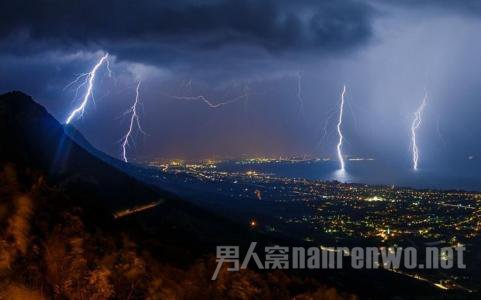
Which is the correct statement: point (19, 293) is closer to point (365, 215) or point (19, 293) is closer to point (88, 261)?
point (88, 261)

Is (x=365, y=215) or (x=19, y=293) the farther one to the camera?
(x=365, y=215)

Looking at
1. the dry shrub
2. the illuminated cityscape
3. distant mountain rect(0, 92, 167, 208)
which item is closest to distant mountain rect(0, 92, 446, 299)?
the dry shrub

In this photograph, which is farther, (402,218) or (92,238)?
(402,218)

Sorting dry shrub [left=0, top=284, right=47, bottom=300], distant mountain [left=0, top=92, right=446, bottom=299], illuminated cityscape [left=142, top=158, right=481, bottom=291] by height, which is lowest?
dry shrub [left=0, top=284, right=47, bottom=300]

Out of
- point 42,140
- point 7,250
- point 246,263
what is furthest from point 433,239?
point 7,250

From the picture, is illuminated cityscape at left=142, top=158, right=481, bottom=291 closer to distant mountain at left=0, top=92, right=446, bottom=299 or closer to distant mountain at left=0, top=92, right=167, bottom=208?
distant mountain at left=0, top=92, right=167, bottom=208

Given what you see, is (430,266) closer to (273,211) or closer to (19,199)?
(19,199)

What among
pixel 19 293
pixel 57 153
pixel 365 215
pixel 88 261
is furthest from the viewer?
pixel 365 215

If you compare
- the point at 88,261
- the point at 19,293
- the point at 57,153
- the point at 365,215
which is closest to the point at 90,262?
the point at 88,261

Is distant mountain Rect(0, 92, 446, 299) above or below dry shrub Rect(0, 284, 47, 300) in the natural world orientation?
above

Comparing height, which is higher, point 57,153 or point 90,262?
point 57,153

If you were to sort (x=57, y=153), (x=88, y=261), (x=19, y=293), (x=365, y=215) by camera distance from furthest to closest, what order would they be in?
(x=365, y=215)
(x=57, y=153)
(x=88, y=261)
(x=19, y=293)
